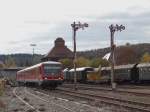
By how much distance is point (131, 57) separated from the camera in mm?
176625

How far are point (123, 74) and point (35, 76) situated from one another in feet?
48.8

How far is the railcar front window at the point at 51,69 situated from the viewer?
4969 centimetres

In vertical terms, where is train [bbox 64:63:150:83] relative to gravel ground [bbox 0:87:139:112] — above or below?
above

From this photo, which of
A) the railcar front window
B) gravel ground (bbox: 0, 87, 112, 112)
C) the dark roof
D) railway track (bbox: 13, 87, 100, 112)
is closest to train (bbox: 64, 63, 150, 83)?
the railcar front window

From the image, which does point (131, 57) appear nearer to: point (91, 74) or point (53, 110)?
point (91, 74)

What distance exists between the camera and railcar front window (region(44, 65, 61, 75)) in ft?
163

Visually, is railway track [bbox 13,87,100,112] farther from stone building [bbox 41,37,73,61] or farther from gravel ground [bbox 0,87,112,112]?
stone building [bbox 41,37,73,61]

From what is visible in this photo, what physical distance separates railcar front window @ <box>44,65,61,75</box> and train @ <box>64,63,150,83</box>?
11.6 m

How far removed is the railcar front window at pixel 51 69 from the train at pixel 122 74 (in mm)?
11614

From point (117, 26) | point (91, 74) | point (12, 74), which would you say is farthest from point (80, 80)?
point (12, 74)

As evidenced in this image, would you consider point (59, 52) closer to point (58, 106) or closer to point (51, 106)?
point (51, 106)

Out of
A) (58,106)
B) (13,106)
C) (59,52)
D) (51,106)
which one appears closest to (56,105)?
(51,106)

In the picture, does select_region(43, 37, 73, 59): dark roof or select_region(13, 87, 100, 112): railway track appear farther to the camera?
select_region(43, 37, 73, 59): dark roof

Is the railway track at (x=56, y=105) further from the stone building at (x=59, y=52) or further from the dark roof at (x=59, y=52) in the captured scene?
the dark roof at (x=59, y=52)
